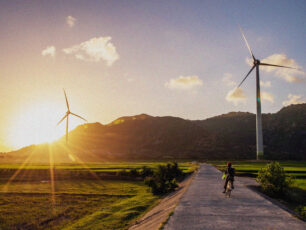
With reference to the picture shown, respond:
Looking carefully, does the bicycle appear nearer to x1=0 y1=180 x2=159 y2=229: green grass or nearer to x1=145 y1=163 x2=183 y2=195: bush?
x1=0 y1=180 x2=159 y2=229: green grass

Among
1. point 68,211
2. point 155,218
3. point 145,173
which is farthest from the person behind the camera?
point 145,173

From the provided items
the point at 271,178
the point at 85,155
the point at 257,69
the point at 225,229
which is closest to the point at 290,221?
the point at 225,229

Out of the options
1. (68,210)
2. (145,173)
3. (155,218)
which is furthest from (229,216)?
(145,173)

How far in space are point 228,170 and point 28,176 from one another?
45657 millimetres

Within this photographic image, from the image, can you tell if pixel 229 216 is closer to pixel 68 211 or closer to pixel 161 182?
pixel 68 211

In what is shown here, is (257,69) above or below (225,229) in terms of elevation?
above

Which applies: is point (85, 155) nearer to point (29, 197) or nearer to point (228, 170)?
point (29, 197)

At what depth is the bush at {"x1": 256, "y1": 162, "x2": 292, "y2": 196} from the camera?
22.2 meters

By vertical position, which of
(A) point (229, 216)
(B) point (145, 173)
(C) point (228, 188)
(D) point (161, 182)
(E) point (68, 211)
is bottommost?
(E) point (68, 211)

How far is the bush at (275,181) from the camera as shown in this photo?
22.2m

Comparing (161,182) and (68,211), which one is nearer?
(68,211)

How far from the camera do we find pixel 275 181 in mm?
22609

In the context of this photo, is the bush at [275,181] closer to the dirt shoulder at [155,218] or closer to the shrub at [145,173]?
the dirt shoulder at [155,218]

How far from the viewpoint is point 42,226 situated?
17188mm
